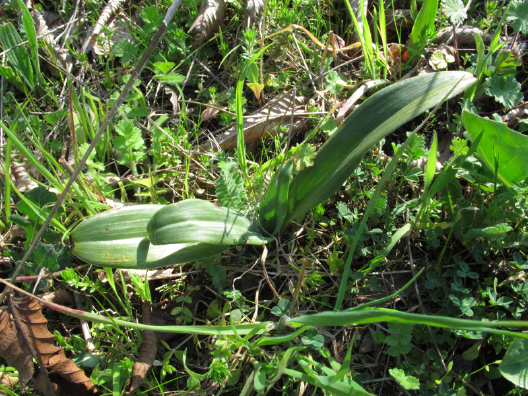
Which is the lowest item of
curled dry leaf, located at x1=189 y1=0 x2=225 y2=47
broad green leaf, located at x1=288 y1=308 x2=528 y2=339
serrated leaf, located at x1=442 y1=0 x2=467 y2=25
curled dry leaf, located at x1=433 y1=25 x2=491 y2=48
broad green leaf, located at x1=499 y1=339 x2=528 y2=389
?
broad green leaf, located at x1=499 y1=339 x2=528 y2=389

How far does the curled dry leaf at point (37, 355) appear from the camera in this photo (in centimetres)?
122

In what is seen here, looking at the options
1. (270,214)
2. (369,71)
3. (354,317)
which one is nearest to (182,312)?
(270,214)

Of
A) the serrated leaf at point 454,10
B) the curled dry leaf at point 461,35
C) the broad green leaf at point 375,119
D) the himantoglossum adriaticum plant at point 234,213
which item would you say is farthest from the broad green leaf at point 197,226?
the curled dry leaf at point 461,35

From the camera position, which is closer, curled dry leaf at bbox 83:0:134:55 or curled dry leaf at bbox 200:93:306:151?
curled dry leaf at bbox 200:93:306:151

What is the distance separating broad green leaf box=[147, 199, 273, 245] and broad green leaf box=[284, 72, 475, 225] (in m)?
0.30

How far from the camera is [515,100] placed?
152 centimetres

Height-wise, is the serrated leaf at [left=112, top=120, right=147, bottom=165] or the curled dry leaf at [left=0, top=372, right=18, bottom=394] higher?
the serrated leaf at [left=112, top=120, right=147, bottom=165]

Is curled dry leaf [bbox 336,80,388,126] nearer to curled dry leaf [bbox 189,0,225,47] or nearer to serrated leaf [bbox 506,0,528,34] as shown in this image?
serrated leaf [bbox 506,0,528,34]

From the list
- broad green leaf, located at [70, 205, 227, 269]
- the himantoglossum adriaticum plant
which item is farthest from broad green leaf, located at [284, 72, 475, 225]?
broad green leaf, located at [70, 205, 227, 269]

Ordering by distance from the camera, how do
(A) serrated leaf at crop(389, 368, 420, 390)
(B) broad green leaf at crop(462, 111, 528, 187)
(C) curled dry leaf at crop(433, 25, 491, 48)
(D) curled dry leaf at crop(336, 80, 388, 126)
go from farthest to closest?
(C) curled dry leaf at crop(433, 25, 491, 48)
(D) curled dry leaf at crop(336, 80, 388, 126)
(B) broad green leaf at crop(462, 111, 528, 187)
(A) serrated leaf at crop(389, 368, 420, 390)

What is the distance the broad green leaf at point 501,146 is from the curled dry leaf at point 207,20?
1342mm

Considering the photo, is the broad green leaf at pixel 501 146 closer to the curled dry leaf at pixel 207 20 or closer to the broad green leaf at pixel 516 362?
the broad green leaf at pixel 516 362

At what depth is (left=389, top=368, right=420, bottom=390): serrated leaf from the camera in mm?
1072

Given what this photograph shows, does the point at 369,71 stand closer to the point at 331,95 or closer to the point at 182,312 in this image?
the point at 331,95
